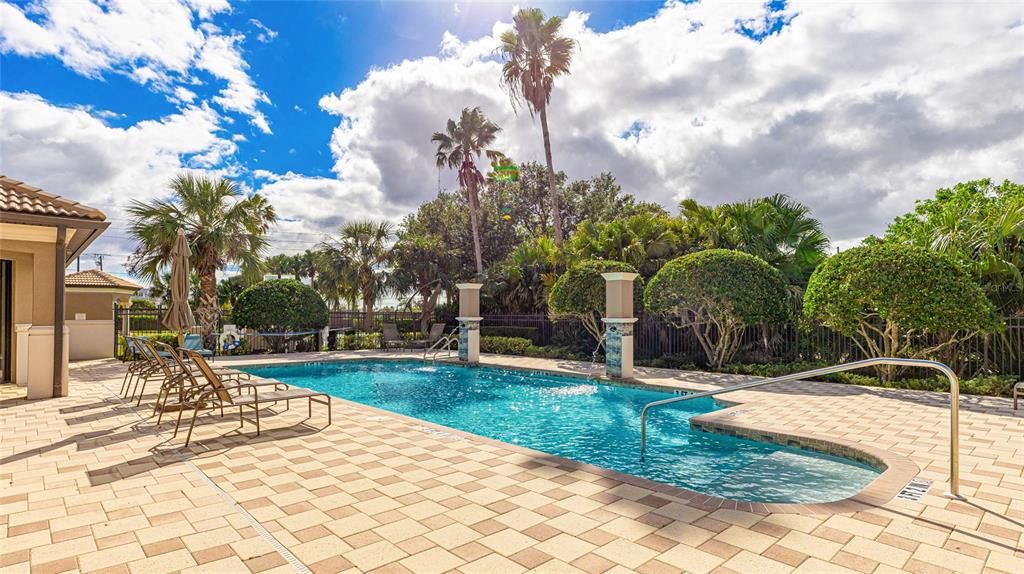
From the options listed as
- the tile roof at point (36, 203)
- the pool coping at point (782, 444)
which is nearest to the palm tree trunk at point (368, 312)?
the tile roof at point (36, 203)

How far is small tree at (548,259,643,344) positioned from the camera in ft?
44.6

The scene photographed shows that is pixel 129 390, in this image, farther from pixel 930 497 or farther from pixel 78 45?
pixel 930 497

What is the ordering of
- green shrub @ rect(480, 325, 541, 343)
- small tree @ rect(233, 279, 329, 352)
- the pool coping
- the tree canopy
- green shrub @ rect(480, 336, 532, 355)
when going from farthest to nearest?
green shrub @ rect(480, 325, 541, 343), green shrub @ rect(480, 336, 532, 355), small tree @ rect(233, 279, 329, 352), the tree canopy, the pool coping

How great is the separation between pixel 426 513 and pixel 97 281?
16587 mm

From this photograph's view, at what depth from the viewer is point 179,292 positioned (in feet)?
29.7

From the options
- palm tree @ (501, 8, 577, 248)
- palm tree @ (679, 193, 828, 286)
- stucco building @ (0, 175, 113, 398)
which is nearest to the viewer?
stucco building @ (0, 175, 113, 398)

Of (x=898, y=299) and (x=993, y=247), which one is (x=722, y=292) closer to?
(x=898, y=299)

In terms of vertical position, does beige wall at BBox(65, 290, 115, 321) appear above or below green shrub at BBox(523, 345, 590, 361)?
above

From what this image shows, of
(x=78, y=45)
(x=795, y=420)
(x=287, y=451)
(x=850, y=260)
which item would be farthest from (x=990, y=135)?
(x=78, y=45)

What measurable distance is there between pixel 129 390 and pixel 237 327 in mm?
7973

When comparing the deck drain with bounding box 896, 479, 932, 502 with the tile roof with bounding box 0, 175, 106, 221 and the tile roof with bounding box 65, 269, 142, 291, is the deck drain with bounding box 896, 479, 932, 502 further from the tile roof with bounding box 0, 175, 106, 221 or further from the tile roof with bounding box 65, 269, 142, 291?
the tile roof with bounding box 65, 269, 142, 291

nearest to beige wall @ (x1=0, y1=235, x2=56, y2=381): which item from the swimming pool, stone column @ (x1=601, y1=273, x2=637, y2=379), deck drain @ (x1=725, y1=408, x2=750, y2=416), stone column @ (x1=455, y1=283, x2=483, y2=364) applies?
the swimming pool

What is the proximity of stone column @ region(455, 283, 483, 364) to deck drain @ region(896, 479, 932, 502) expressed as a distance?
11.3m

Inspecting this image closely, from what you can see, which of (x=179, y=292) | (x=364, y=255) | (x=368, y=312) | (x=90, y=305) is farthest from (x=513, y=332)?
(x=90, y=305)
